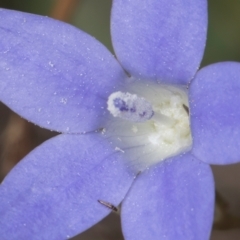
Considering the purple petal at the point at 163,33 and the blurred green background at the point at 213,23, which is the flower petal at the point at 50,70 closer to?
the purple petal at the point at 163,33

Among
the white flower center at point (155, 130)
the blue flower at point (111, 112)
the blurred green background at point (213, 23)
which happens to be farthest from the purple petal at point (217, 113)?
the blurred green background at point (213, 23)

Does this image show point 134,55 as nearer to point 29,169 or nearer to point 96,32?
point 29,169

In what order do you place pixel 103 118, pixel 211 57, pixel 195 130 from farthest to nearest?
pixel 211 57 < pixel 103 118 < pixel 195 130

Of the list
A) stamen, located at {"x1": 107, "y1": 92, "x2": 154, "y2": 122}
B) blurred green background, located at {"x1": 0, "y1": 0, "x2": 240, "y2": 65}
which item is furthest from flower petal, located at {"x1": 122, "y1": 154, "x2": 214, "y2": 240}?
blurred green background, located at {"x1": 0, "y1": 0, "x2": 240, "y2": 65}

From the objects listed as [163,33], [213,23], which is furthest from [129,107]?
[213,23]

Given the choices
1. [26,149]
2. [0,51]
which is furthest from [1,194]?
[26,149]
